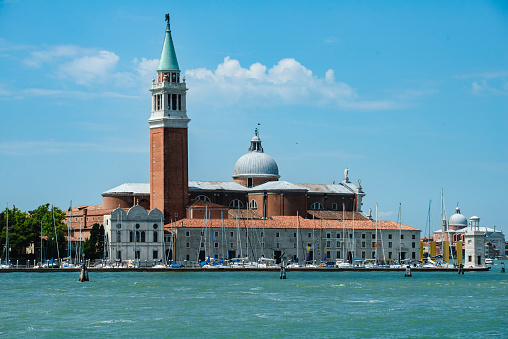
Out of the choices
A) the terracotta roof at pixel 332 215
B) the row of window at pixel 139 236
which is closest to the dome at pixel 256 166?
the terracotta roof at pixel 332 215

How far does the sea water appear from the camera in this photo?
119 ft

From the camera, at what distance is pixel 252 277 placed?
2704 inches

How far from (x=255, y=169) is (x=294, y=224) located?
978cm

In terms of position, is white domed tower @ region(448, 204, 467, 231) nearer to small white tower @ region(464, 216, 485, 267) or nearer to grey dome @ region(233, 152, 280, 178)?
grey dome @ region(233, 152, 280, 178)

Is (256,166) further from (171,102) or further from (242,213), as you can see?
(171,102)

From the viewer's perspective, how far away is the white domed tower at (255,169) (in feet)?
308

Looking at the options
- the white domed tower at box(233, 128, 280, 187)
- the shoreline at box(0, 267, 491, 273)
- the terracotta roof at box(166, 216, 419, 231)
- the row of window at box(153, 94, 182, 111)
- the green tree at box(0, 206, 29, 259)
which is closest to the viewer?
the shoreline at box(0, 267, 491, 273)

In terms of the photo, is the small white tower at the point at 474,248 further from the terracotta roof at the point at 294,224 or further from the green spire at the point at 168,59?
the green spire at the point at 168,59

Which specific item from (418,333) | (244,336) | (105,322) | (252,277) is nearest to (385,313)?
(418,333)

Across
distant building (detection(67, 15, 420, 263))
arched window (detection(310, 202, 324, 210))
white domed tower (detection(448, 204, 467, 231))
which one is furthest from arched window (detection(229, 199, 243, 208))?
white domed tower (detection(448, 204, 467, 231))

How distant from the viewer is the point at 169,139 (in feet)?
274

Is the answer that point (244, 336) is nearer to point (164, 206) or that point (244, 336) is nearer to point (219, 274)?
point (219, 274)

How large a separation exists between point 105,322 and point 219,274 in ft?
117

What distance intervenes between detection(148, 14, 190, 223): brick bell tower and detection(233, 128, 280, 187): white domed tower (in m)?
10.3
